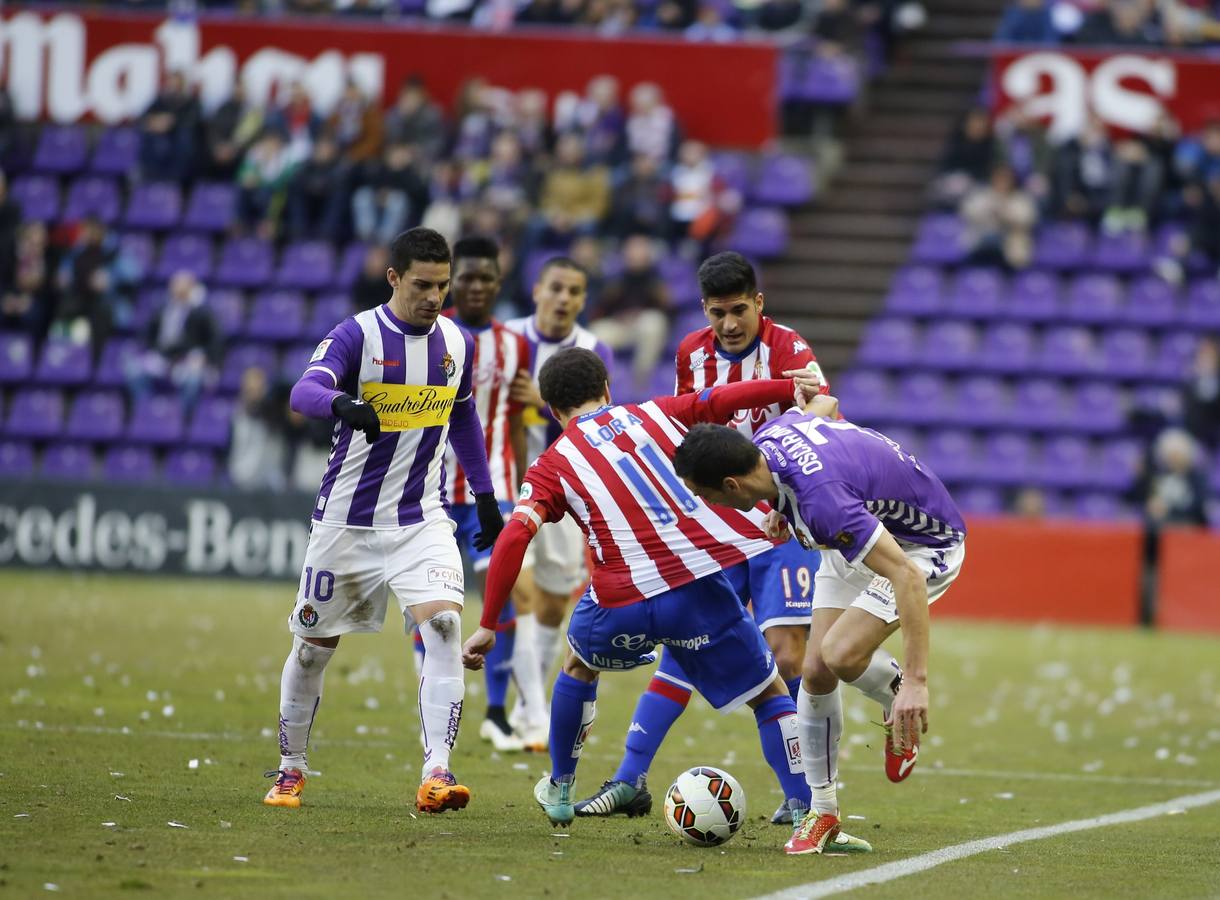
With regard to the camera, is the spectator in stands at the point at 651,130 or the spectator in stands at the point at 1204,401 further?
the spectator in stands at the point at 651,130

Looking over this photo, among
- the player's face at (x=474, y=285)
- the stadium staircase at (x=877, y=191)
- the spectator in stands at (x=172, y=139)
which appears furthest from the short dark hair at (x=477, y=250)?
the spectator in stands at (x=172, y=139)

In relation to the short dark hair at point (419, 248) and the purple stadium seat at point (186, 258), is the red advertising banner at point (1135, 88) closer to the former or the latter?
the purple stadium seat at point (186, 258)

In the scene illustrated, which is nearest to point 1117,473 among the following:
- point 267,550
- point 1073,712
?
point 1073,712

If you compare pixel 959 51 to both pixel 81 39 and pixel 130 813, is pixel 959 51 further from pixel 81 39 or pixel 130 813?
pixel 130 813

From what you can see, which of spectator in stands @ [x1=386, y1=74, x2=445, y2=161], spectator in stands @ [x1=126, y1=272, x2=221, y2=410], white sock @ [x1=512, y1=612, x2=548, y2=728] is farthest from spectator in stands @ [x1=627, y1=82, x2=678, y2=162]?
white sock @ [x1=512, y1=612, x2=548, y2=728]

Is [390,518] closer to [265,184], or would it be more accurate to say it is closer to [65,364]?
[65,364]

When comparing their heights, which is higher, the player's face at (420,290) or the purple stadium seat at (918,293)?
the purple stadium seat at (918,293)

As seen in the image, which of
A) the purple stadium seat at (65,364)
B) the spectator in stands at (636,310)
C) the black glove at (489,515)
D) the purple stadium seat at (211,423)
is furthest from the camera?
the purple stadium seat at (65,364)

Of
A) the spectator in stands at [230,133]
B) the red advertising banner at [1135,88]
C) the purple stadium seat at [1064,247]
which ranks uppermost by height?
the red advertising banner at [1135,88]

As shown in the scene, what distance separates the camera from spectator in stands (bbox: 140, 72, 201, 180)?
86.1 feet

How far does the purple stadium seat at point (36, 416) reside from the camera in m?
24.3

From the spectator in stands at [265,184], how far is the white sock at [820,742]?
747 inches

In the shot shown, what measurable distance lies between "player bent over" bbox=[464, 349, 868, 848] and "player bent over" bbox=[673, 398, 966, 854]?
0.75 ft

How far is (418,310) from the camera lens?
8422mm
